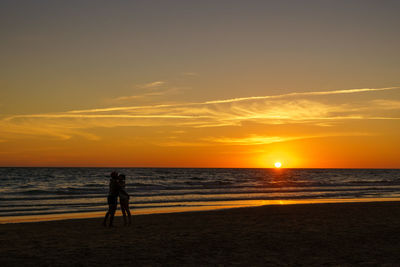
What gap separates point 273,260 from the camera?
367 inches

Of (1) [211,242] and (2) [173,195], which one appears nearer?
(1) [211,242]

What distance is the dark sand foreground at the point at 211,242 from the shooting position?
9438mm

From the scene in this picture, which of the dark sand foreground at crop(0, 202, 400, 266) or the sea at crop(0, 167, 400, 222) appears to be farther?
the sea at crop(0, 167, 400, 222)

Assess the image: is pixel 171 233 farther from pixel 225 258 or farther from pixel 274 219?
pixel 274 219

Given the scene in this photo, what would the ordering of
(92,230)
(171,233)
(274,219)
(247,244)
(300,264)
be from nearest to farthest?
(300,264) → (247,244) → (171,233) → (92,230) → (274,219)

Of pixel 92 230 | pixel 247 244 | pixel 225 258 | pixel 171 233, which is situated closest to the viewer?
pixel 225 258

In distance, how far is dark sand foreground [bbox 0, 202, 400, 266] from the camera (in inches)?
372

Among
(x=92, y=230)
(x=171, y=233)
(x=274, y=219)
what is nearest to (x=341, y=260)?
(x=171, y=233)

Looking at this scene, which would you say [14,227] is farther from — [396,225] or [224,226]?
[396,225]

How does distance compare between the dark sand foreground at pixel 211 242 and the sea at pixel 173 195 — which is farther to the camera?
the sea at pixel 173 195

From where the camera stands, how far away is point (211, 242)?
38.2 ft

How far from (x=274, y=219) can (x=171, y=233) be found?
5.41m

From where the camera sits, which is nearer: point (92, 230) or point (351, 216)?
point (92, 230)

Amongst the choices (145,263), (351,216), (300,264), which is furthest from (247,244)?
(351,216)
